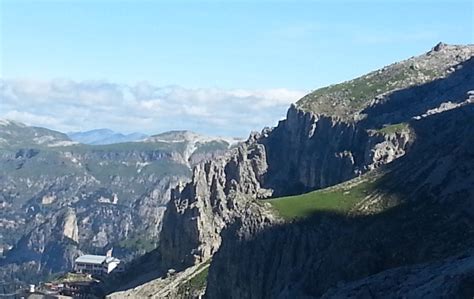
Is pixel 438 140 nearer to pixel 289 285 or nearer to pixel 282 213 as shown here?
pixel 282 213

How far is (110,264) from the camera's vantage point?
654 feet

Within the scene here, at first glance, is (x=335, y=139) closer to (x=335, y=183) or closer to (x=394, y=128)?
(x=335, y=183)

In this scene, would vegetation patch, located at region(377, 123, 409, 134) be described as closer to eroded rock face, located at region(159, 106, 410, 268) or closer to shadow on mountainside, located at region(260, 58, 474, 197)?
eroded rock face, located at region(159, 106, 410, 268)

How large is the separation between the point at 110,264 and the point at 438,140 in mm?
107635

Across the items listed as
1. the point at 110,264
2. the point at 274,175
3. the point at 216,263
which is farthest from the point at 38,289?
the point at 216,263

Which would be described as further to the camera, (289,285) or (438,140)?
(438,140)

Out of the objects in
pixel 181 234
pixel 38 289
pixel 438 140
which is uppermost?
pixel 438 140

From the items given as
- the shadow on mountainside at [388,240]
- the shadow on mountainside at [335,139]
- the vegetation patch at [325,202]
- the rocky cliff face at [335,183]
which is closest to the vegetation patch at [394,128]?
the rocky cliff face at [335,183]

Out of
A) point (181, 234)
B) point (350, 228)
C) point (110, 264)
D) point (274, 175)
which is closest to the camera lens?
point (350, 228)

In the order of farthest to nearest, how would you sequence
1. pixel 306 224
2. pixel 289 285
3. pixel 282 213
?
pixel 282 213 < pixel 306 224 < pixel 289 285

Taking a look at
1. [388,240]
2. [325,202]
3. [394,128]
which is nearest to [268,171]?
[394,128]

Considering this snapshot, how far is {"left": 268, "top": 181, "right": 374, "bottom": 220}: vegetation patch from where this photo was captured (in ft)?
344

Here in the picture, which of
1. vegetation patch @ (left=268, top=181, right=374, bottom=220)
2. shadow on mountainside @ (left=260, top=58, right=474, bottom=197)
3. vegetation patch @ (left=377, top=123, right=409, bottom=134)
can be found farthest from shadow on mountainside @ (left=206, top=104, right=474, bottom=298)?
shadow on mountainside @ (left=260, top=58, right=474, bottom=197)

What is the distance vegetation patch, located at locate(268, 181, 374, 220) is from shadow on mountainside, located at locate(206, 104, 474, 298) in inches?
61.5
